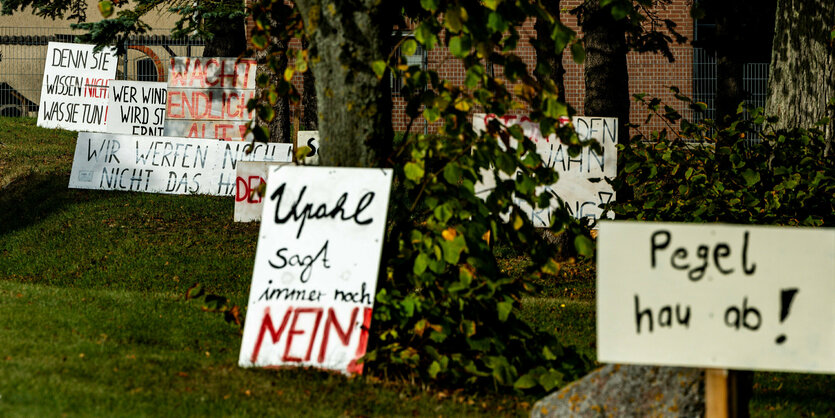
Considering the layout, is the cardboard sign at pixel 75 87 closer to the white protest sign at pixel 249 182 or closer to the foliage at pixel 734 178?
the white protest sign at pixel 249 182

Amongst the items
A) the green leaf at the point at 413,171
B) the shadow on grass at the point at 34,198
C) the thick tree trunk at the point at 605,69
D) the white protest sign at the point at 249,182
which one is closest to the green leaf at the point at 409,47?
the green leaf at the point at 413,171

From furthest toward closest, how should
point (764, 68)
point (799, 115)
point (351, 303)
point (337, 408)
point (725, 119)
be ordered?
point (764, 68)
point (799, 115)
point (725, 119)
point (351, 303)
point (337, 408)

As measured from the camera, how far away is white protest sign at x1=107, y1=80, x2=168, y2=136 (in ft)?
59.2

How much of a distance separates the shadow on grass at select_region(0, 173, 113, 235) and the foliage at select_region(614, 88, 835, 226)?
325 inches

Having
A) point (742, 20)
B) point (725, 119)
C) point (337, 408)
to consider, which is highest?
point (742, 20)

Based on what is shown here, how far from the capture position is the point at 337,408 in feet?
15.9

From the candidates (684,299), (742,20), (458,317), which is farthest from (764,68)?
(684,299)

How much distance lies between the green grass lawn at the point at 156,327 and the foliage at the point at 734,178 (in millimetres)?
1211

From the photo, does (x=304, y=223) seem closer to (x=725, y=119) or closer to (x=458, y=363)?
(x=458, y=363)

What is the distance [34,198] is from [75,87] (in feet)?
21.1

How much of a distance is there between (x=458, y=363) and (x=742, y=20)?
13.9 m

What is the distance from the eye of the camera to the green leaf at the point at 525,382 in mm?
5156

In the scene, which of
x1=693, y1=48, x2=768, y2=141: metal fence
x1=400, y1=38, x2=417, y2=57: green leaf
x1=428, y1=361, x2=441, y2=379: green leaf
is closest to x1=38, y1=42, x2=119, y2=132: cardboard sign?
x1=693, y1=48, x2=768, y2=141: metal fence

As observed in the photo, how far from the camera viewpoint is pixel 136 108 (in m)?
18.2
